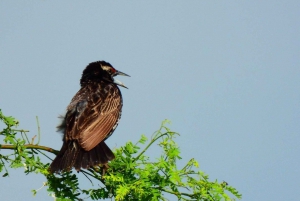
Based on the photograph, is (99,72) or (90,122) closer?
(90,122)

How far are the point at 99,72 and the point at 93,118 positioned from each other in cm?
162

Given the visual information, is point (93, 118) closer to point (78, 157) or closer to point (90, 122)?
point (90, 122)

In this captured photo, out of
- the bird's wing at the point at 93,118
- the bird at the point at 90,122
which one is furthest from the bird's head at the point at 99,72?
the bird's wing at the point at 93,118

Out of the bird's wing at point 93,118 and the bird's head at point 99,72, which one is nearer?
the bird's wing at point 93,118

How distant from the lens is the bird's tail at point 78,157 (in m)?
4.15

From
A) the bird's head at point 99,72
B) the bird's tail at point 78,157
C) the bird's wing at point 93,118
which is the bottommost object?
the bird's tail at point 78,157

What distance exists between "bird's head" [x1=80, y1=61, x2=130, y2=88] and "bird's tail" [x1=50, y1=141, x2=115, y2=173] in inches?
76.5

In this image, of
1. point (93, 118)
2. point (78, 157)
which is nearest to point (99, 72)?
point (93, 118)

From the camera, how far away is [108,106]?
6.11m

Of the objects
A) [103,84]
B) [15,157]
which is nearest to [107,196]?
[15,157]

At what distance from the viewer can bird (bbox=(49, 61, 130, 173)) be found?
4660 millimetres

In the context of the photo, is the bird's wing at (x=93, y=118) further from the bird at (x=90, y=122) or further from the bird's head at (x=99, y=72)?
the bird's head at (x=99, y=72)

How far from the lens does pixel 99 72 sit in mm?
7215

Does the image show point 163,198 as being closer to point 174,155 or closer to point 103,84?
point 174,155
